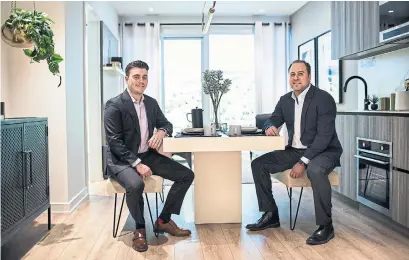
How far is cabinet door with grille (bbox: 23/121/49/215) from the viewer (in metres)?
2.77

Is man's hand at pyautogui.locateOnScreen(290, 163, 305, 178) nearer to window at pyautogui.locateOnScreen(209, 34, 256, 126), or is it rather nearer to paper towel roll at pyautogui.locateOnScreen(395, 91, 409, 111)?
paper towel roll at pyautogui.locateOnScreen(395, 91, 409, 111)

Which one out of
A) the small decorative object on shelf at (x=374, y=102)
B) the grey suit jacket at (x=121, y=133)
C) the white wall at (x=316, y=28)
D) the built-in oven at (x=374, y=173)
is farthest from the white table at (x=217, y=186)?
the white wall at (x=316, y=28)

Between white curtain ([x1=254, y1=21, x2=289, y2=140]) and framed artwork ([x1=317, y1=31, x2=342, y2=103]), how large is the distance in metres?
1.20

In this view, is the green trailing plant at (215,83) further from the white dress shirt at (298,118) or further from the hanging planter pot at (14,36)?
the hanging planter pot at (14,36)

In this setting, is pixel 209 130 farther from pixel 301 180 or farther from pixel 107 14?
pixel 107 14

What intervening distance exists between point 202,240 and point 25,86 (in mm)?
2066

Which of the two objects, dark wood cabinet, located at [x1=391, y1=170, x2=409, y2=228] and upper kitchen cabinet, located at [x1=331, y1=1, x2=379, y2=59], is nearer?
dark wood cabinet, located at [x1=391, y1=170, x2=409, y2=228]

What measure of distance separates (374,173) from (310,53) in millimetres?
3237

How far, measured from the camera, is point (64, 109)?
142 inches

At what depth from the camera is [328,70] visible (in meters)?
5.51

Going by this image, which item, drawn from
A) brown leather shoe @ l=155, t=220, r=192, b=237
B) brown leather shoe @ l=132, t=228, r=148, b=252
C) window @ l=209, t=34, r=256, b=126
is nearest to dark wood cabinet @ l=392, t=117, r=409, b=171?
brown leather shoe @ l=155, t=220, r=192, b=237

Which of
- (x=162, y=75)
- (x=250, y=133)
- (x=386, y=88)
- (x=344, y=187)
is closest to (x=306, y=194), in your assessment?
(x=344, y=187)

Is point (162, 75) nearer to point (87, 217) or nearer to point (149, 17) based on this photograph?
point (149, 17)

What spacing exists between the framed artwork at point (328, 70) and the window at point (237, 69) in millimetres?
1555
